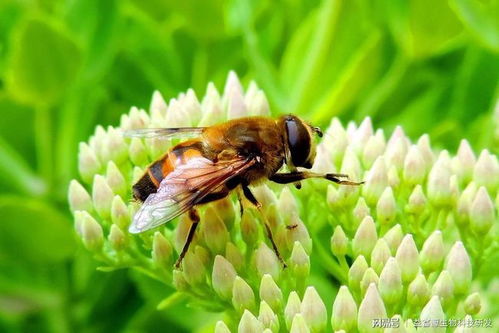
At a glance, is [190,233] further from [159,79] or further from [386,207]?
[159,79]

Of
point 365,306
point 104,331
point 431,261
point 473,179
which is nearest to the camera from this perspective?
point 365,306

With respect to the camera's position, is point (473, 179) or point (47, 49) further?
point (47, 49)

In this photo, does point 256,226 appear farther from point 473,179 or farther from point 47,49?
point 47,49

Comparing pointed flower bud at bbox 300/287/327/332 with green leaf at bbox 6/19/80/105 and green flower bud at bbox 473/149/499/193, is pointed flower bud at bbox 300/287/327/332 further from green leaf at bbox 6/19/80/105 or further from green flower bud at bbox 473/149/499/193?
green leaf at bbox 6/19/80/105

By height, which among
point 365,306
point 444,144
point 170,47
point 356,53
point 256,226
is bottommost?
point 365,306

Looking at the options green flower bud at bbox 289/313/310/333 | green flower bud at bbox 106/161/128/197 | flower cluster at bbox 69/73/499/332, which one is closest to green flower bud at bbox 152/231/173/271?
flower cluster at bbox 69/73/499/332

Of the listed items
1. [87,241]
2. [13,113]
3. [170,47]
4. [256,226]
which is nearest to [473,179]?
[256,226]

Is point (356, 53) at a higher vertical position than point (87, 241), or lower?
higher
